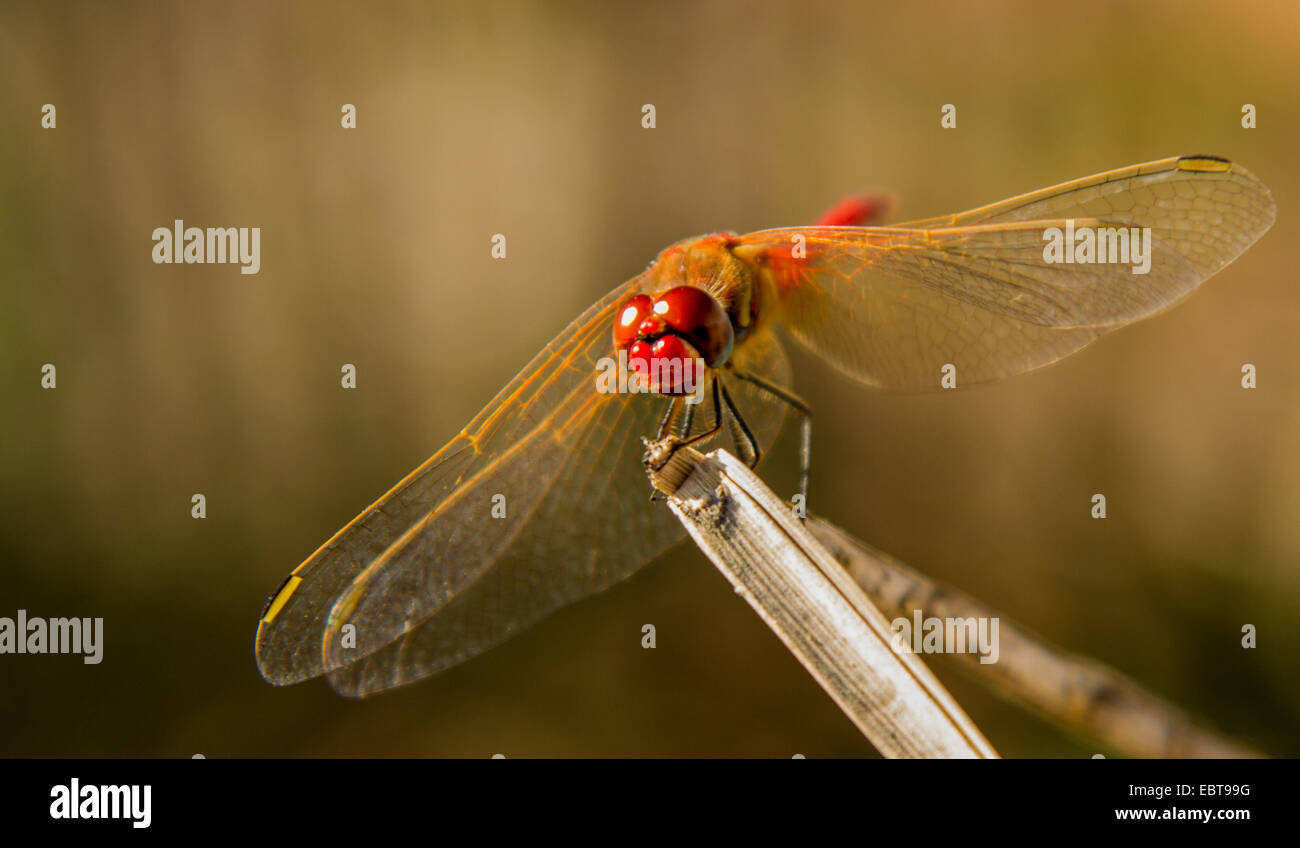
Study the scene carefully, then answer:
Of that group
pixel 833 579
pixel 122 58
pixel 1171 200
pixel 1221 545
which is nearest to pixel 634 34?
pixel 122 58

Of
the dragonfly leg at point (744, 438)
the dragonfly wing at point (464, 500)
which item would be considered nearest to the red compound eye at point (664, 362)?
the dragonfly wing at point (464, 500)

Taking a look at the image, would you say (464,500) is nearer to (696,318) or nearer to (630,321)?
(630,321)

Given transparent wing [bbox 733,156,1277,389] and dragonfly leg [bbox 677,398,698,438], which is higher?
transparent wing [bbox 733,156,1277,389]

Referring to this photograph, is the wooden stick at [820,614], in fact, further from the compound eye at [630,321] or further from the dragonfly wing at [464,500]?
the dragonfly wing at [464,500]

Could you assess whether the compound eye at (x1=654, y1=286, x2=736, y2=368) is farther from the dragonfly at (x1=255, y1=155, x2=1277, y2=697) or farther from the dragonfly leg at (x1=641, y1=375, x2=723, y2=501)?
the dragonfly leg at (x1=641, y1=375, x2=723, y2=501)

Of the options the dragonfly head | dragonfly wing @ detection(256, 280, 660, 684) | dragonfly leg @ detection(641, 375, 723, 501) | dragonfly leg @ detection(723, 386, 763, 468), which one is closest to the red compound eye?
the dragonfly head

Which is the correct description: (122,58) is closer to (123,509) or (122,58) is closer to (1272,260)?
(123,509)

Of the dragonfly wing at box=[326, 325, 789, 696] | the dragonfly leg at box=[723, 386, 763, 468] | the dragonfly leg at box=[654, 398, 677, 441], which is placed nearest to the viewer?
the dragonfly wing at box=[326, 325, 789, 696]
